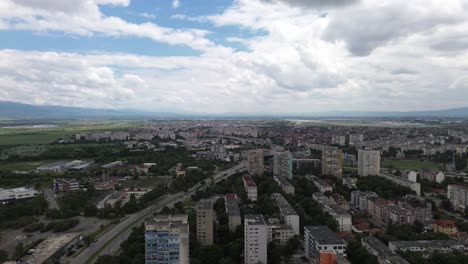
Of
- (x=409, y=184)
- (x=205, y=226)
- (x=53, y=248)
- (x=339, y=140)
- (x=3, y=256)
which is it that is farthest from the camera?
(x=339, y=140)

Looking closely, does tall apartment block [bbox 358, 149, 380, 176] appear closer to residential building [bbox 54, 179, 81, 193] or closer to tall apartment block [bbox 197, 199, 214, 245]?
tall apartment block [bbox 197, 199, 214, 245]

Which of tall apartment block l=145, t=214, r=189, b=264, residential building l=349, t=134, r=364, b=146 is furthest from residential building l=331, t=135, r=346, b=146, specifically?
tall apartment block l=145, t=214, r=189, b=264

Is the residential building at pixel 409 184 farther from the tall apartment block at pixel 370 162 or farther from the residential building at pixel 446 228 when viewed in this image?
the residential building at pixel 446 228

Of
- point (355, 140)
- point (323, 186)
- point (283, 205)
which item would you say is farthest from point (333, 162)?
point (355, 140)

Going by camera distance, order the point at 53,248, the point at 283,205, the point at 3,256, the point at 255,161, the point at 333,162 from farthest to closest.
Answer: the point at 255,161 < the point at 333,162 < the point at 283,205 < the point at 53,248 < the point at 3,256

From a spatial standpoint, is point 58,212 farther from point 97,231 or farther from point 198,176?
point 198,176

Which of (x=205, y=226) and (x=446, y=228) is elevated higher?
(x=205, y=226)

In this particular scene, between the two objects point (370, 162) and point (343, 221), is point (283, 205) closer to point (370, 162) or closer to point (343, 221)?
point (343, 221)
